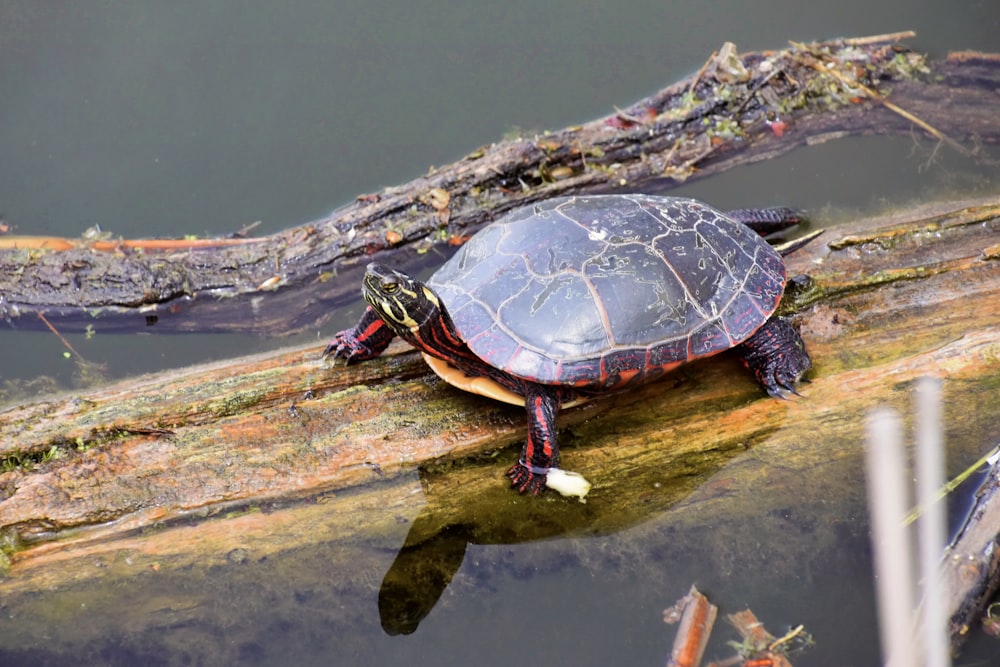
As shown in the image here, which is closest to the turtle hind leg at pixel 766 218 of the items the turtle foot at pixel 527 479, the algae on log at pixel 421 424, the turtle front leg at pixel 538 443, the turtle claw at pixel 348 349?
the algae on log at pixel 421 424

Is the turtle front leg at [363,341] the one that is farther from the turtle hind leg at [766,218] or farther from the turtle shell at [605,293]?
the turtle hind leg at [766,218]

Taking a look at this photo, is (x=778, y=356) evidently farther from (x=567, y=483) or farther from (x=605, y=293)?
(x=567, y=483)

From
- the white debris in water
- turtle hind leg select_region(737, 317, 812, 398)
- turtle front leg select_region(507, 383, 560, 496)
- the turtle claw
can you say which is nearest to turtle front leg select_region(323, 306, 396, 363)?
the turtle claw

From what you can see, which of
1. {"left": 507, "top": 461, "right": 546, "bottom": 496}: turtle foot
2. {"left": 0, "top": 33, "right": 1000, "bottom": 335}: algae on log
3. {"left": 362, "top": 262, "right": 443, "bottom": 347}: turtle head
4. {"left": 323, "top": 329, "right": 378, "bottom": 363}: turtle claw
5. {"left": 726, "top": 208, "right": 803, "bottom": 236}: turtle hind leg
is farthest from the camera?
{"left": 0, "top": 33, "right": 1000, "bottom": 335}: algae on log

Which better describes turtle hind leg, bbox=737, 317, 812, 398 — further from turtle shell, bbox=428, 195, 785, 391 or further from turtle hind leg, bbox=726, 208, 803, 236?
turtle hind leg, bbox=726, 208, 803, 236

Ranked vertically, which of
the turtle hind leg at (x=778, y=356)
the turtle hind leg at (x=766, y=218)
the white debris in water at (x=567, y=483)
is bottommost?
the white debris in water at (x=567, y=483)

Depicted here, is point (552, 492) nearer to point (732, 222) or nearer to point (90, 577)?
point (732, 222)
